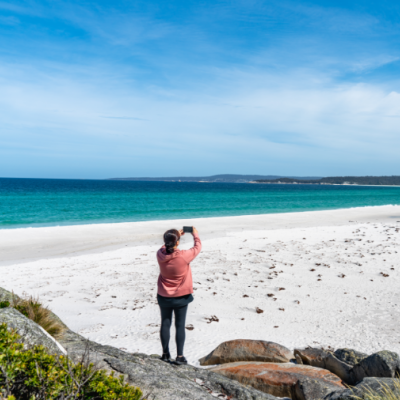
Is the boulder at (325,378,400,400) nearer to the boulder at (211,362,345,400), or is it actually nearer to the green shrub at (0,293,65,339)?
the boulder at (211,362,345,400)

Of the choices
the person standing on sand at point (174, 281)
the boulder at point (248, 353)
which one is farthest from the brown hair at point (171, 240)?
the boulder at point (248, 353)

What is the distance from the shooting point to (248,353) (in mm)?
5664

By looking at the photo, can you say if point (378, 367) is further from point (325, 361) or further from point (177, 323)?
point (177, 323)

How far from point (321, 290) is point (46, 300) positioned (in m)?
7.37

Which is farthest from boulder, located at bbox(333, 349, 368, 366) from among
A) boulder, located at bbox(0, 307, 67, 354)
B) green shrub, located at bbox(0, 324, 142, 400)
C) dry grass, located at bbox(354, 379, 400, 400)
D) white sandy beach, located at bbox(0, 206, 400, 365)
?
boulder, located at bbox(0, 307, 67, 354)

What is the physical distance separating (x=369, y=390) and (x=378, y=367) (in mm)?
1061

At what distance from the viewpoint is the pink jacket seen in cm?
459

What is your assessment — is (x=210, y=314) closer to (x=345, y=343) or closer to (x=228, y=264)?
(x=345, y=343)

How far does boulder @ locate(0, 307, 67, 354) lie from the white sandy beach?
8.54 feet

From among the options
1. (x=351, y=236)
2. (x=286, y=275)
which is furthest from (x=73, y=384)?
(x=351, y=236)

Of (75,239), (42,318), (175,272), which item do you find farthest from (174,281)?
(75,239)

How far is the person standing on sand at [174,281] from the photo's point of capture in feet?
15.0

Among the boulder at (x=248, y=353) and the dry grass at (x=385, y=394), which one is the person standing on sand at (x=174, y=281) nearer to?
the boulder at (x=248, y=353)

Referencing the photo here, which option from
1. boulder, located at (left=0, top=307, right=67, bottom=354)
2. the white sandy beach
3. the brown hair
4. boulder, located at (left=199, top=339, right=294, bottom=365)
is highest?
the brown hair
